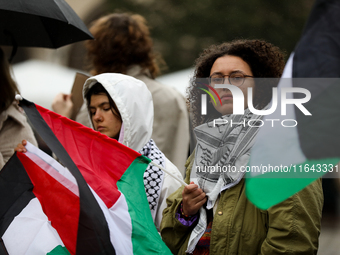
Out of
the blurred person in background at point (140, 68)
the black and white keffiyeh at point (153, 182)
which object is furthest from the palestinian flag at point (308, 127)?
the blurred person in background at point (140, 68)

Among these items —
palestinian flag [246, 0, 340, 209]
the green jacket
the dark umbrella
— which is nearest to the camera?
palestinian flag [246, 0, 340, 209]

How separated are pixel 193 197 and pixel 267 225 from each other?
0.37 metres

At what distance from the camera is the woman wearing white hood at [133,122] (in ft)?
8.62

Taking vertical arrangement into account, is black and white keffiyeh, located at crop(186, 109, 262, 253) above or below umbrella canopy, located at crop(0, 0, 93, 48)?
below

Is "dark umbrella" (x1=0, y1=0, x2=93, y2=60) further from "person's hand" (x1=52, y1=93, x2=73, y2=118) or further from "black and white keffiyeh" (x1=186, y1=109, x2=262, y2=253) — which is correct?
"black and white keffiyeh" (x1=186, y1=109, x2=262, y2=253)

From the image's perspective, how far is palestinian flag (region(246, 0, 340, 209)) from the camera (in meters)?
1.51

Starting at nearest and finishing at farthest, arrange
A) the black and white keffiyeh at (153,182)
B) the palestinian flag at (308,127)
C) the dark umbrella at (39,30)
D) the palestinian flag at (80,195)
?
the palestinian flag at (308,127) → the palestinian flag at (80,195) → the black and white keffiyeh at (153,182) → the dark umbrella at (39,30)

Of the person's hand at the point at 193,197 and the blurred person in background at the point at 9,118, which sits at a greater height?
the blurred person in background at the point at 9,118

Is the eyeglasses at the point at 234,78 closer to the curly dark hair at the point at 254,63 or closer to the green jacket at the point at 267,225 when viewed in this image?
the curly dark hair at the point at 254,63

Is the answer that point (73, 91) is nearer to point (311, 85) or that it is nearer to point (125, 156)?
point (125, 156)

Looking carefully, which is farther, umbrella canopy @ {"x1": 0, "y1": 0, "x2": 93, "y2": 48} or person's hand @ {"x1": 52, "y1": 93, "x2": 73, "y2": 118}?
person's hand @ {"x1": 52, "y1": 93, "x2": 73, "y2": 118}

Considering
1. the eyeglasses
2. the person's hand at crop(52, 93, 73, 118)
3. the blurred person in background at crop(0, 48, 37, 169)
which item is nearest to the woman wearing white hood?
the eyeglasses

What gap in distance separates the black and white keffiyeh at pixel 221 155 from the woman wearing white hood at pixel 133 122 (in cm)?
41

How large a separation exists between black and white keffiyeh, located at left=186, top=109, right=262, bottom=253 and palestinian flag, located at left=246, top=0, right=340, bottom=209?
431 millimetres
